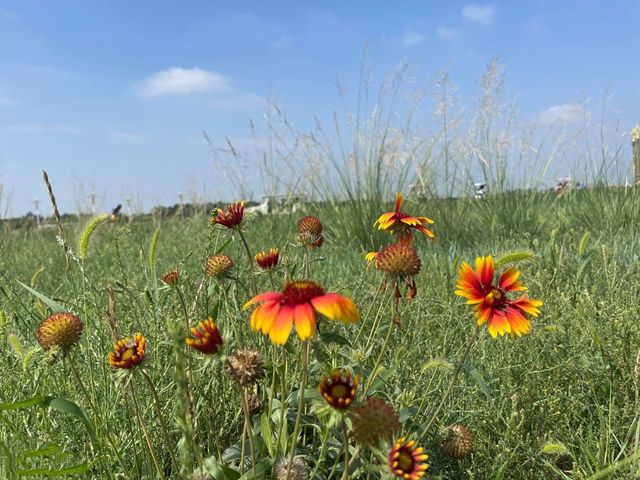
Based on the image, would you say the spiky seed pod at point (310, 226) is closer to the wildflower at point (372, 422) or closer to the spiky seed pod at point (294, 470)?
the spiky seed pod at point (294, 470)

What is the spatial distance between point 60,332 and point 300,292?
0.49 meters

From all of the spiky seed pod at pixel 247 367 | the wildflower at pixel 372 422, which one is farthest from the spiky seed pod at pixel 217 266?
the wildflower at pixel 372 422

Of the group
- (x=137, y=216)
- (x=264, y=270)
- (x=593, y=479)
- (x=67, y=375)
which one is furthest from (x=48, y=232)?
(x=593, y=479)

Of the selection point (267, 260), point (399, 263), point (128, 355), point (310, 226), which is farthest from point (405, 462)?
point (310, 226)

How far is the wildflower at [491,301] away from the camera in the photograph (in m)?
1.10

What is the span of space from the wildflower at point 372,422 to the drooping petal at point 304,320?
0.15 meters

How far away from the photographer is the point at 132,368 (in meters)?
0.93

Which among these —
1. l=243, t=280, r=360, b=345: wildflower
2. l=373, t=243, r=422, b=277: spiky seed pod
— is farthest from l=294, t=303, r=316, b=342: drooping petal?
l=373, t=243, r=422, b=277: spiky seed pod

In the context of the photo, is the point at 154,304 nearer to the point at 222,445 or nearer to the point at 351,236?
the point at 222,445

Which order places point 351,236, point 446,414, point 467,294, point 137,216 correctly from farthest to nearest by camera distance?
point 137,216, point 351,236, point 446,414, point 467,294

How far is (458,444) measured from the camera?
4.18 ft

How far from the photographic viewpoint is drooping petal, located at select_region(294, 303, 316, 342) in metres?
0.73

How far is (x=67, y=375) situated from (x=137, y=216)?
732 cm

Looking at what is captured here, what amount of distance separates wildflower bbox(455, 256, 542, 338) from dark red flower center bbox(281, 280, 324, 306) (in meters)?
0.40
